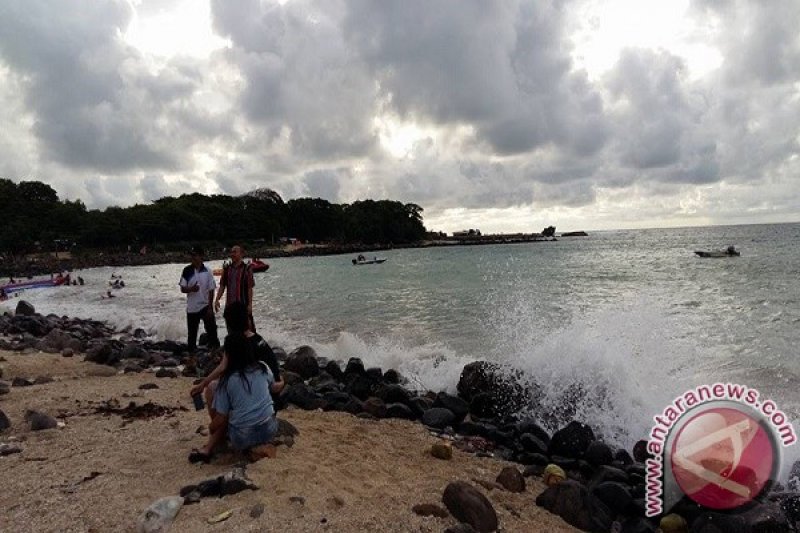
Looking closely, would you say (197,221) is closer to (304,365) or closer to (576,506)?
(304,365)

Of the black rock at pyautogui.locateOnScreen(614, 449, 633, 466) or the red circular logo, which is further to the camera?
the black rock at pyautogui.locateOnScreen(614, 449, 633, 466)

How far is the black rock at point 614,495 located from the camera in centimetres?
484

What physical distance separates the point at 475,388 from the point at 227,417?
452 centimetres

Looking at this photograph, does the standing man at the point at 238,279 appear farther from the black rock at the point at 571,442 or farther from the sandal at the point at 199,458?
the black rock at the point at 571,442

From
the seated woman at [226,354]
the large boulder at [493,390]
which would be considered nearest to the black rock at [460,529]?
the seated woman at [226,354]

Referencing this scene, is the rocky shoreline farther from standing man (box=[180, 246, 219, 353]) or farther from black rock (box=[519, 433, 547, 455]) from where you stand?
standing man (box=[180, 246, 219, 353])

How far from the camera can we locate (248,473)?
450 cm

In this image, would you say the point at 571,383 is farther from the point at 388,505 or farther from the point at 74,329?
the point at 74,329

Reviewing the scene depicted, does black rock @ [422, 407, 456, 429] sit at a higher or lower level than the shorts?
lower

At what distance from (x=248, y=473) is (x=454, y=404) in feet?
12.8

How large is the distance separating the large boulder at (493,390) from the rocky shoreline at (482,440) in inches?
0.6

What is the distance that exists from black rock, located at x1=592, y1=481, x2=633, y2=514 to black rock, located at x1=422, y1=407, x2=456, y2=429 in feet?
8.03

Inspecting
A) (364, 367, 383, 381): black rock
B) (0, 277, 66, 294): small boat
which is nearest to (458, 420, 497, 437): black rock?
(364, 367, 383, 381): black rock

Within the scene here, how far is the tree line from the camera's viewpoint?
8369cm
